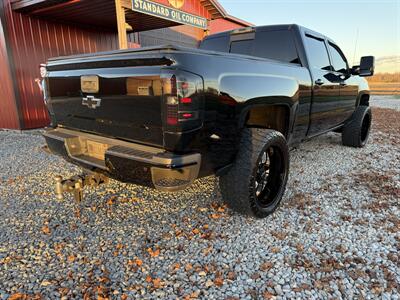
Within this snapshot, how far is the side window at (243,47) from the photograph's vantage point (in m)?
3.87

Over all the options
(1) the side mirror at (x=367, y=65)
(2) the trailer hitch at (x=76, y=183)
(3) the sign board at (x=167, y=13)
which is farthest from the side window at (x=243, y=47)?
(3) the sign board at (x=167, y=13)

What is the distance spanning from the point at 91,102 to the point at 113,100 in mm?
303

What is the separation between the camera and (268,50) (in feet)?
12.0

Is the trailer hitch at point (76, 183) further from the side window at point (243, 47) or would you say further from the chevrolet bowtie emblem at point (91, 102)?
the side window at point (243, 47)

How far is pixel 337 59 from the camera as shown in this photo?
459 cm

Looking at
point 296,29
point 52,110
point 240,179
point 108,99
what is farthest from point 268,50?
point 52,110

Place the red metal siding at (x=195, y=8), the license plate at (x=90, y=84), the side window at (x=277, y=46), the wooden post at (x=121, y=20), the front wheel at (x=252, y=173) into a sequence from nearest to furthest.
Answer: the license plate at (x=90, y=84)
the front wheel at (x=252, y=173)
the side window at (x=277, y=46)
the wooden post at (x=121, y=20)
the red metal siding at (x=195, y=8)

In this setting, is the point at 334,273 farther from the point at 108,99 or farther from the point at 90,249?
the point at 108,99

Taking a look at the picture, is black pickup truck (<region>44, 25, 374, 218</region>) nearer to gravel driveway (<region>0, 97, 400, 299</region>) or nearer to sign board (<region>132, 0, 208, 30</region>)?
gravel driveway (<region>0, 97, 400, 299</region>)

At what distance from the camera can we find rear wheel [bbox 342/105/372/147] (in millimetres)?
5273

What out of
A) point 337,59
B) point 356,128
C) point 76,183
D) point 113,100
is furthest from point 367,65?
point 76,183

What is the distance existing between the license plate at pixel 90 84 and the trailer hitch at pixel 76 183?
0.73m

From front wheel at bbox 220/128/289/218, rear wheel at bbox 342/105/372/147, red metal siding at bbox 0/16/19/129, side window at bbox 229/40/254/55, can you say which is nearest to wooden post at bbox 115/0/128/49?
red metal siding at bbox 0/16/19/129

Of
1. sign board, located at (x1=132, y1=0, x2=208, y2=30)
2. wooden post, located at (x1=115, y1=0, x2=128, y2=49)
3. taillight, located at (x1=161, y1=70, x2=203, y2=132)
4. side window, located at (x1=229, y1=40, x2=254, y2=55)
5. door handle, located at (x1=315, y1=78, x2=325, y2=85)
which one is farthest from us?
sign board, located at (x1=132, y1=0, x2=208, y2=30)
